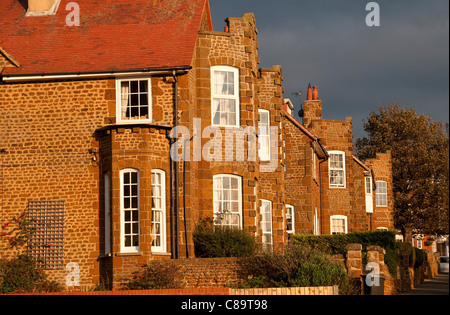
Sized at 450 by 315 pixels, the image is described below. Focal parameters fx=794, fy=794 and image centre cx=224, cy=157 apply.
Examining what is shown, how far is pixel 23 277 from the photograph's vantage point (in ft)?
84.8

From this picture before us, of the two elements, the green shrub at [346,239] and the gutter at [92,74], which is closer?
the gutter at [92,74]

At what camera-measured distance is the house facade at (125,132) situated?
26.1m

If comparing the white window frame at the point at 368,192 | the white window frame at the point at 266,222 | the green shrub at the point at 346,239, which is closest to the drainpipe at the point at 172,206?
the white window frame at the point at 266,222

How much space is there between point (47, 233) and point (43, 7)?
9.68 m

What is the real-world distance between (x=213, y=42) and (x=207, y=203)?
5811 mm

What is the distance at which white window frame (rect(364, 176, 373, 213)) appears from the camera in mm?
54188

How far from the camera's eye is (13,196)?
2739 cm

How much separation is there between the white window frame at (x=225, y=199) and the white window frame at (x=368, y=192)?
90.2 feet

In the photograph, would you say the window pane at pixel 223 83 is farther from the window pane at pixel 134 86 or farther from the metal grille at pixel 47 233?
the metal grille at pixel 47 233

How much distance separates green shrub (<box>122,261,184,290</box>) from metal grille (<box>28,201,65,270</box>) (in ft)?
10.5

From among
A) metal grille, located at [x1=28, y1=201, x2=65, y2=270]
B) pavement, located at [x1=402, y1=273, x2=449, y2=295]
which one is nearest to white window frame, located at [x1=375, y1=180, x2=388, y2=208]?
pavement, located at [x1=402, y1=273, x2=449, y2=295]

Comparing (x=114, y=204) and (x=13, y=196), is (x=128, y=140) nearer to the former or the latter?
(x=114, y=204)
